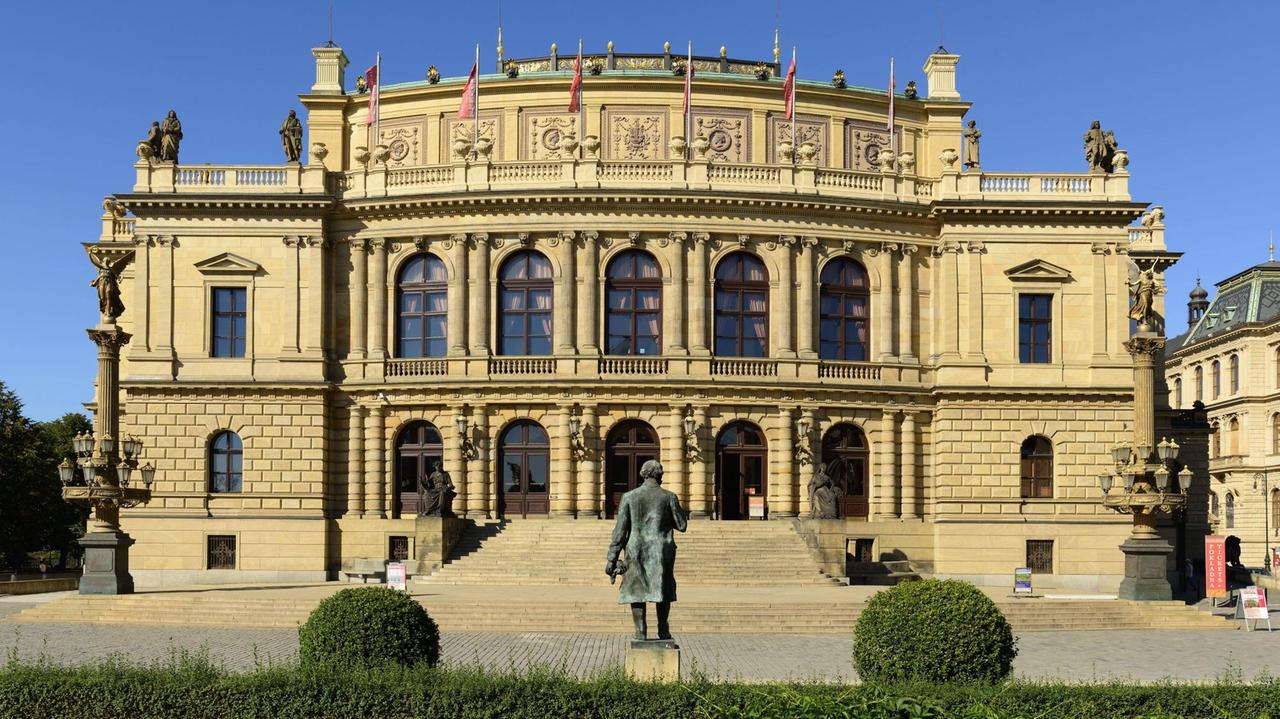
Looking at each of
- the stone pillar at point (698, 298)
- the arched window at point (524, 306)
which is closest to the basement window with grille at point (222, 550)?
the arched window at point (524, 306)

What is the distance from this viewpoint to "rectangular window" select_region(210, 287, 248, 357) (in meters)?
53.5

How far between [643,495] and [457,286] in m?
32.5

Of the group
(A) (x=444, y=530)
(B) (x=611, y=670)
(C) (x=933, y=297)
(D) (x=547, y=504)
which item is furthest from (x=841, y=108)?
(B) (x=611, y=670)

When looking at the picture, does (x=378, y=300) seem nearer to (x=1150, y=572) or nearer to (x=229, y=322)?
(x=229, y=322)

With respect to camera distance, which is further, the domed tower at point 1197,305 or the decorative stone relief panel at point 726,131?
the domed tower at point 1197,305

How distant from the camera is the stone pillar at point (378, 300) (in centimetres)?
5353

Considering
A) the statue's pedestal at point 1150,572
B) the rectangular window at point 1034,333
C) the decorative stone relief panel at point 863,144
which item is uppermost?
the decorative stone relief panel at point 863,144

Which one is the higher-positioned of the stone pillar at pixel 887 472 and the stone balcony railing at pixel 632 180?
the stone balcony railing at pixel 632 180

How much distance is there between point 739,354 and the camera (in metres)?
53.1

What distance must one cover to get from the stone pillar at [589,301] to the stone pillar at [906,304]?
1152cm

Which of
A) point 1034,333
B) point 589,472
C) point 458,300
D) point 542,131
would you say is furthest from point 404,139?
point 1034,333

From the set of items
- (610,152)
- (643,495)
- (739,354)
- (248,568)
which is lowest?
(248,568)

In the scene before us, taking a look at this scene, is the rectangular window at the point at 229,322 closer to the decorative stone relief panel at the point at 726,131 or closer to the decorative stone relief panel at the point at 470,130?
the decorative stone relief panel at the point at 470,130

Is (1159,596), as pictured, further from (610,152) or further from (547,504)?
(610,152)
